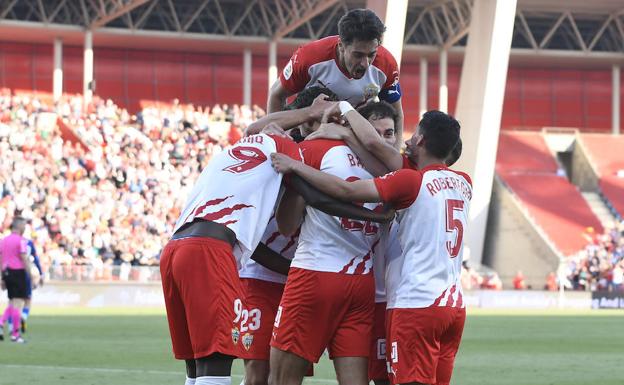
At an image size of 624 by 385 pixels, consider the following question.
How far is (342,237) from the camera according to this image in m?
8.27

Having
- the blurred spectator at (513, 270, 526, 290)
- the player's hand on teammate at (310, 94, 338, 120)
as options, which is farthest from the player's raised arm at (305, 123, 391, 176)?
the blurred spectator at (513, 270, 526, 290)

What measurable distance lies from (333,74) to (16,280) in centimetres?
1472

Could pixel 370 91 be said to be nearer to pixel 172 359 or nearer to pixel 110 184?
pixel 172 359

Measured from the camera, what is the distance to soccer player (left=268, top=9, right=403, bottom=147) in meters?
8.63

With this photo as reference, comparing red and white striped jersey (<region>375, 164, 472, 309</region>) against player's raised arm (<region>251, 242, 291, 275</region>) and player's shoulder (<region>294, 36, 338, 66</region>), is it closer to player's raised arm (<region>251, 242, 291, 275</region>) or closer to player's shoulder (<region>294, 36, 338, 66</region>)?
player's raised arm (<region>251, 242, 291, 275</region>)

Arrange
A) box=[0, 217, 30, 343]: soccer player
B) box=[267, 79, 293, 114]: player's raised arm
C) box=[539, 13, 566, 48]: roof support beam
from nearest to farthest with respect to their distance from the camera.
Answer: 1. box=[267, 79, 293, 114]: player's raised arm
2. box=[0, 217, 30, 343]: soccer player
3. box=[539, 13, 566, 48]: roof support beam

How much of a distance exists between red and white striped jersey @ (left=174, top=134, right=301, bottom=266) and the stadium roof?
4573 centimetres

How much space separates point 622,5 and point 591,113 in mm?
7938

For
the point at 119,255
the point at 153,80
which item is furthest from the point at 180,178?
the point at 153,80

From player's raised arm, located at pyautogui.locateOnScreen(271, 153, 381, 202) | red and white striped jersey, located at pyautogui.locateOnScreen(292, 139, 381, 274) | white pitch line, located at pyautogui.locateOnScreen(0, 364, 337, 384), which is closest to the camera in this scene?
player's raised arm, located at pyautogui.locateOnScreen(271, 153, 381, 202)

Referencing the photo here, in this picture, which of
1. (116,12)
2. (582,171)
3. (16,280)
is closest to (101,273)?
(16,280)

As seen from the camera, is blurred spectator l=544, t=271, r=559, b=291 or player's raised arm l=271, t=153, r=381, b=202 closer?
player's raised arm l=271, t=153, r=381, b=202

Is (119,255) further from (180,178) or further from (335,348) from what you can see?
(335,348)

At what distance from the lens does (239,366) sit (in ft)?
53.3
